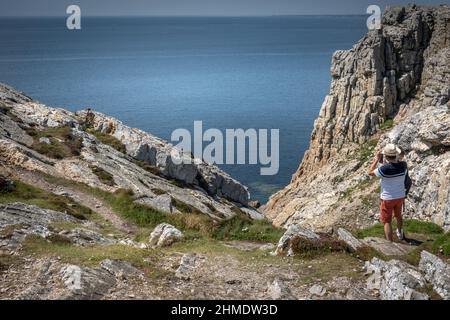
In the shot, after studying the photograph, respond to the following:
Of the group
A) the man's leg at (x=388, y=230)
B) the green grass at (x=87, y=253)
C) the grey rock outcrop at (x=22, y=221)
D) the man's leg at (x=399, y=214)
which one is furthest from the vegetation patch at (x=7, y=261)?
the man's leg at (x=399, y=214)

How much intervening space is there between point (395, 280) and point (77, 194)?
26.3m

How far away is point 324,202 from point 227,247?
33377 millimetres

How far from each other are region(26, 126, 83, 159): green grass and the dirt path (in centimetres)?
672

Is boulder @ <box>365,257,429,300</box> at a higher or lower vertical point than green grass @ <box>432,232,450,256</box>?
higher

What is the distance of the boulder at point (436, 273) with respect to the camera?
12.9m

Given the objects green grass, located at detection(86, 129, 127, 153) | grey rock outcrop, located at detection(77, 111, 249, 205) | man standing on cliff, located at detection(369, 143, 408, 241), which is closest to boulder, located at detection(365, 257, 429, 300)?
man standing on cliff, located at detection(369, 143, 408, 241)

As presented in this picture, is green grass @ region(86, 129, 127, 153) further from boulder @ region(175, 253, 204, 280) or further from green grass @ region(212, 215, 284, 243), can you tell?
boulder @ region(175, 253, 204, 280)

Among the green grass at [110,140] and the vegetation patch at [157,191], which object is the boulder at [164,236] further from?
the green grass at [110,140]

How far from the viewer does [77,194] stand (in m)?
34.3

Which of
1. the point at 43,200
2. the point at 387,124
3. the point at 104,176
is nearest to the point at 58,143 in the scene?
the point at 104,176

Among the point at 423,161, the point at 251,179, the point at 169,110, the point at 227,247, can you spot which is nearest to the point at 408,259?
the point at 227,247

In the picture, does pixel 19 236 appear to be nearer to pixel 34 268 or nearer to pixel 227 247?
pixel 34 268

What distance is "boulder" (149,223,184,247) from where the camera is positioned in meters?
20.1

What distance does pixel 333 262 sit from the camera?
15.6 metres
